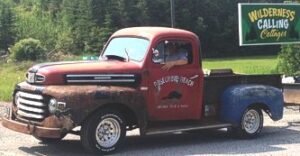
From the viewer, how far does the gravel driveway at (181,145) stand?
10.9m

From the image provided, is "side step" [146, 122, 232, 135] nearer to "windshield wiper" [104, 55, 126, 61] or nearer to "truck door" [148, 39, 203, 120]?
"truck door" [148, 39, 203, 120]

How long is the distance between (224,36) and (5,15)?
3792 centimetres

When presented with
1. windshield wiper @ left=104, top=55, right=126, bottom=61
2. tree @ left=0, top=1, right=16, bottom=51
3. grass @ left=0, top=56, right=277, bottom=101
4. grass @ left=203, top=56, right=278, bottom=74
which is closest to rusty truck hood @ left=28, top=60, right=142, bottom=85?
windshield wiper @ left=104, top=55, right=126, bottom=61

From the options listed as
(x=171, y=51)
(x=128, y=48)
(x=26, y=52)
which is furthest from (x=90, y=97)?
(x=26, y=52)

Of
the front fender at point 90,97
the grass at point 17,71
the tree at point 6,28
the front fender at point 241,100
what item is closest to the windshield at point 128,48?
the front fender at point 90,97

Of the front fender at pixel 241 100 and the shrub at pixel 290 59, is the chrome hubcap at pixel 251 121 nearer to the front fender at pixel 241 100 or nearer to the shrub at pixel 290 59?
the front fender at pixel 241 100

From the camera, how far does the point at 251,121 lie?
501 inches

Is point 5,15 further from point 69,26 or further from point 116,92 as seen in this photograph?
point 116,92

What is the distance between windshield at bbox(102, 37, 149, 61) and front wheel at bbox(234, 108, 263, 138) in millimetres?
2555

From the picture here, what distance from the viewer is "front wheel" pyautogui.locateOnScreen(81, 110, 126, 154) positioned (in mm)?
10297

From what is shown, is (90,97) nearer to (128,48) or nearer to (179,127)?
(128,48)

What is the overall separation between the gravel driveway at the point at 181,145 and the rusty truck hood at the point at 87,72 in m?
1.20

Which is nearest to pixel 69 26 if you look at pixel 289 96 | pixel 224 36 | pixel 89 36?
pixel 89 36

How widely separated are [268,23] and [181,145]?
5.94 meters
